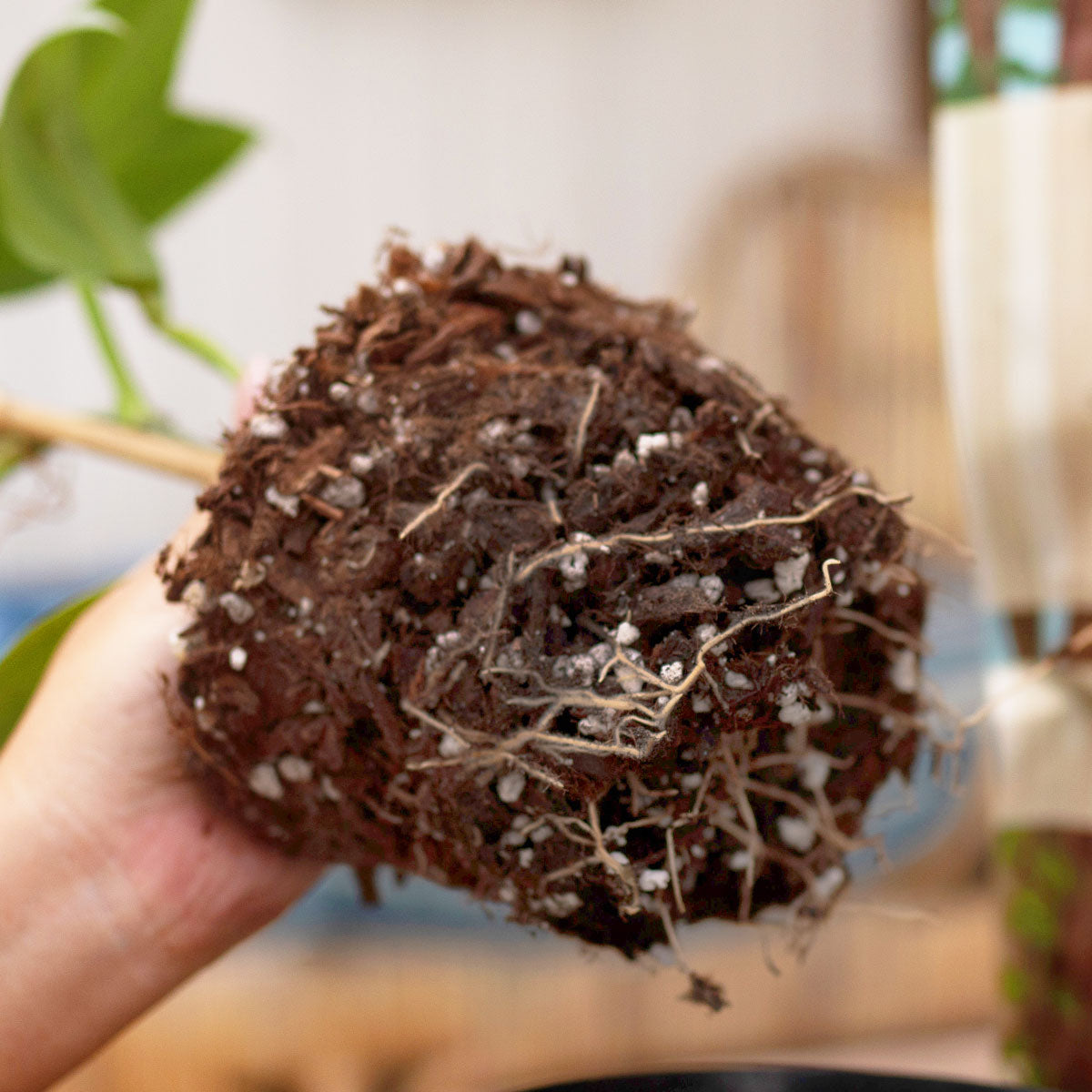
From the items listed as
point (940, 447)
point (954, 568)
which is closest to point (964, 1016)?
point (954, 568)

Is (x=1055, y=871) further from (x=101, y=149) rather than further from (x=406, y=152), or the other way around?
(x=406, y=152)

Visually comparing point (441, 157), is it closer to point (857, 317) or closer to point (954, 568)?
point (857, 317)

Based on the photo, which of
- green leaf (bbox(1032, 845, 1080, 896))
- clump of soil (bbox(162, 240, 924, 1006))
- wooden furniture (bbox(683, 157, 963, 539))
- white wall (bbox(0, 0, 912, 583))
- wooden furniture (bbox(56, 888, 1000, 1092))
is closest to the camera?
clump of soil (bbox(162, 240, 924, 1006))

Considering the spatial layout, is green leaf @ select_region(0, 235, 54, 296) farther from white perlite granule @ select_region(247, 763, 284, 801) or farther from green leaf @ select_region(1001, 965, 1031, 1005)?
green leaf @ select_region(1001, 965, 1031, 1005)

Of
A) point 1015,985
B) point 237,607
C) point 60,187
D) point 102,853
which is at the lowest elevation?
point 1015,985

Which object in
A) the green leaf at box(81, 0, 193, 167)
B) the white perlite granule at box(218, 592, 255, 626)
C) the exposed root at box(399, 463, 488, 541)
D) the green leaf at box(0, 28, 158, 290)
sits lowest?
the white perlite granule at box(218, 592, 255, 626)

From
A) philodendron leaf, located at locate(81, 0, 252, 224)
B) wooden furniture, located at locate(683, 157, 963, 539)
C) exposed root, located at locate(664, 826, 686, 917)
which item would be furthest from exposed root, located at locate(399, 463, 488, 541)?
wooden furniture, located at locate(683, 157, 963, 539)

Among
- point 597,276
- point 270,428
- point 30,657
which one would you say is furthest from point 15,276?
point 597,276

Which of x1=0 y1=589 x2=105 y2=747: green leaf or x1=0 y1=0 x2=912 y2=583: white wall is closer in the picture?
x1=0 y1=589 x2=105 y2=747: green leaf
